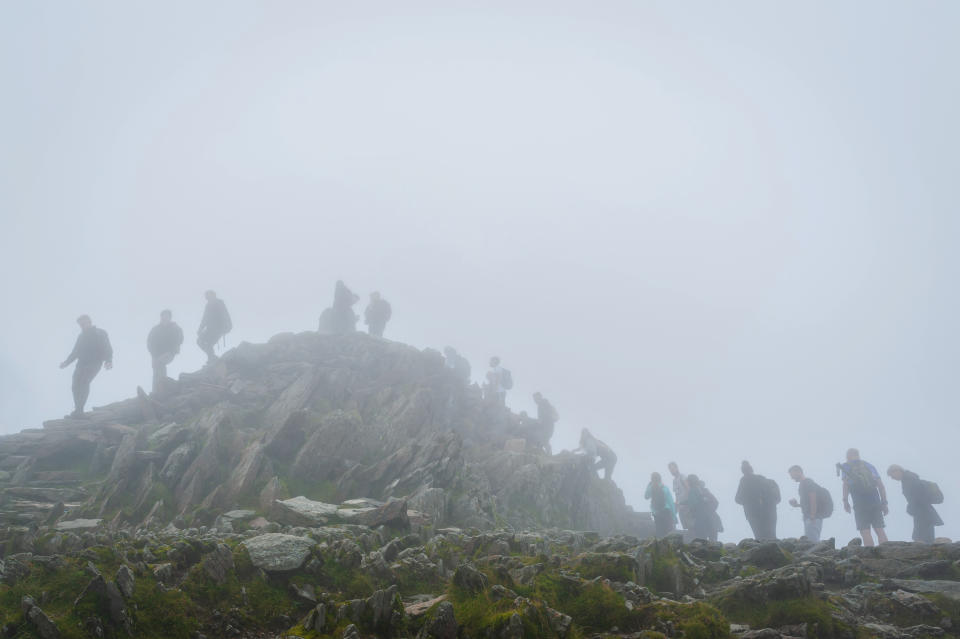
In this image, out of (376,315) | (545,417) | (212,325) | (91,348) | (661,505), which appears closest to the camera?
(661,505)

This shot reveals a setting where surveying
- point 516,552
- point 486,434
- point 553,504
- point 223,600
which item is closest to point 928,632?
point 516,552

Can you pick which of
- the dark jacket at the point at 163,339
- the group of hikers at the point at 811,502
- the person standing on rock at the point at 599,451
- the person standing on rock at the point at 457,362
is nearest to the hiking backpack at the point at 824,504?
the group of hikers at the point at 811,502

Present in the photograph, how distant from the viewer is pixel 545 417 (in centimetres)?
5125

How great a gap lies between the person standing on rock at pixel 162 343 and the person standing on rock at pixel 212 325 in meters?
4.44

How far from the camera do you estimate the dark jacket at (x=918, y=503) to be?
925 inches

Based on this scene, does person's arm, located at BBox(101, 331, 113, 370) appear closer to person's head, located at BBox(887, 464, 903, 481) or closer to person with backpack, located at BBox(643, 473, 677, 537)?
person with backpack, located at BBox(643, 473, 677, 537)

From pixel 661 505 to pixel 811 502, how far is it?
7.99 metres

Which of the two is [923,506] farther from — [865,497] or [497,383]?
[497,383]

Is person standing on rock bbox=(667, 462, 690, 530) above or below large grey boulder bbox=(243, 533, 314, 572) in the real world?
above

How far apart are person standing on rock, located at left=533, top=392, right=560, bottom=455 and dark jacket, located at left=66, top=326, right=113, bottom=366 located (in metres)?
35.4

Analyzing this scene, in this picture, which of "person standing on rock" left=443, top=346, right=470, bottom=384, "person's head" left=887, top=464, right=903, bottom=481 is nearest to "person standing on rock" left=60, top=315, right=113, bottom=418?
"person standing on rock" left=443, top=346, right=470, bottom=384

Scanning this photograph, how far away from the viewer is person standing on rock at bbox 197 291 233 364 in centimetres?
4309

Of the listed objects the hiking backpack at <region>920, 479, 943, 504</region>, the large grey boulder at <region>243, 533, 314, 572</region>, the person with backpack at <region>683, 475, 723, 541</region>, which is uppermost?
the hiking backpack at <region>920, 479, 943, 504</region>

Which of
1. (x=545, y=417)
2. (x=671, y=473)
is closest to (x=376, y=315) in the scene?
(x=545, y=417)
